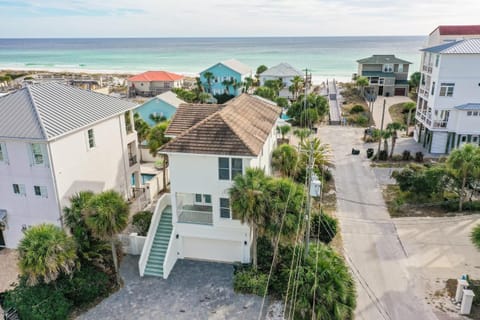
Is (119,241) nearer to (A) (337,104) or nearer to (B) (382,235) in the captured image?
(B) (382,235)

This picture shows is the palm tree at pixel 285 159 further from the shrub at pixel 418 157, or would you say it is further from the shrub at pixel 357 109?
the shrub at pixel 357 109

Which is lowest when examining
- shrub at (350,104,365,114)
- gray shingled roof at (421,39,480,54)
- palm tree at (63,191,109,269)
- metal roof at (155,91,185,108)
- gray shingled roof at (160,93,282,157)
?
palm tree at (63,191,109,269)

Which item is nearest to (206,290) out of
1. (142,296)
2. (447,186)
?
(142,296)

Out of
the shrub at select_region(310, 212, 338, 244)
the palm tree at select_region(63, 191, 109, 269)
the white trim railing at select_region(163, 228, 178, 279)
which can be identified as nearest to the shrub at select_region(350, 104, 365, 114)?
the shrub at select_region(310, 212, 338, 244)

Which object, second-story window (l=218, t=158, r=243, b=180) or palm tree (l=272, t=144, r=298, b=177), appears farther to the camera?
palm tree (l=272, t=144, r=298, b=177)

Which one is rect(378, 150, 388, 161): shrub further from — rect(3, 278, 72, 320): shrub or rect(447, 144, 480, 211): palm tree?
rect(3, 278, 72, 320): shrub

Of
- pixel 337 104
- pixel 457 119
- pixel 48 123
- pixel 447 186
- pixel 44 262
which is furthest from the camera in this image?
pixel 337 104

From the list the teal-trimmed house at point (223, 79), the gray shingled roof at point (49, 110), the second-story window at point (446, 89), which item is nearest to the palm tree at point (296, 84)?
the teal-trimmed house at point (223, 79)
